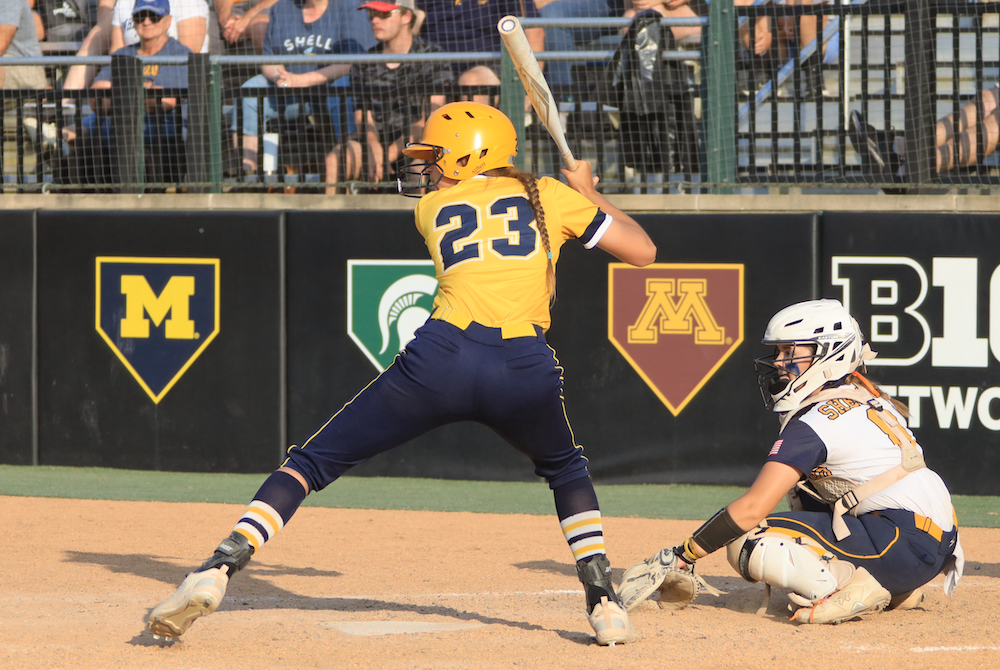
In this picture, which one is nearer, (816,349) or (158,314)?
(816,349)

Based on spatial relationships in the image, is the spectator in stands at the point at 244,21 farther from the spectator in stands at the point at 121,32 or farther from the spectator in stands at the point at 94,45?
the spectator in stands at the point at 94,45

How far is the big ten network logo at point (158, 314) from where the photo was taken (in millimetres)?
8867

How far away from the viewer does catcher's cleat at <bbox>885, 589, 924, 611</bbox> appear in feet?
15.2

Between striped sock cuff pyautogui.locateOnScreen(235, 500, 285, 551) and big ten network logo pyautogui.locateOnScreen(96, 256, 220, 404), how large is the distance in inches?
202

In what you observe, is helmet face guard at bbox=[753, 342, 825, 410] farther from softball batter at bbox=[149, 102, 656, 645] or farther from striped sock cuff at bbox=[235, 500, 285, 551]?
striped sock cuff at bbox=[235, 500, 285, 551]

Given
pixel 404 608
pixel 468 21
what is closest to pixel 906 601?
pixel 404 608

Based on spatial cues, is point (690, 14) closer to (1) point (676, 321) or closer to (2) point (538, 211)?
(1) point (676, 321)

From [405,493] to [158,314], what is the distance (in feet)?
7.95

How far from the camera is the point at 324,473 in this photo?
4.01m

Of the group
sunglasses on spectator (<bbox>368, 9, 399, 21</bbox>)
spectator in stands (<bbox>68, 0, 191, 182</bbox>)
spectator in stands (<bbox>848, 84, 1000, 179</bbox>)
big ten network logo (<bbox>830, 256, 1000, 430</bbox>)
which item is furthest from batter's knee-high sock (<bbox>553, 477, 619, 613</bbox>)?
spectator in stands (<bbox>68, 0, 191, 182</bbox>)

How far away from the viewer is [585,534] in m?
4.08

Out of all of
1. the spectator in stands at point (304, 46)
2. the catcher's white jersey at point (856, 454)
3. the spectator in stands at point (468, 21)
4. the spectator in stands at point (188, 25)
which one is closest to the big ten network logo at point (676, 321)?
the spectator in stands at point (468, 21)

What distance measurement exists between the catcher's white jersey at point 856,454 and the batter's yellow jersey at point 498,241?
1044 millimetres

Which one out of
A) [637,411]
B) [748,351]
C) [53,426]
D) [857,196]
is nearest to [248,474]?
[53,426]
